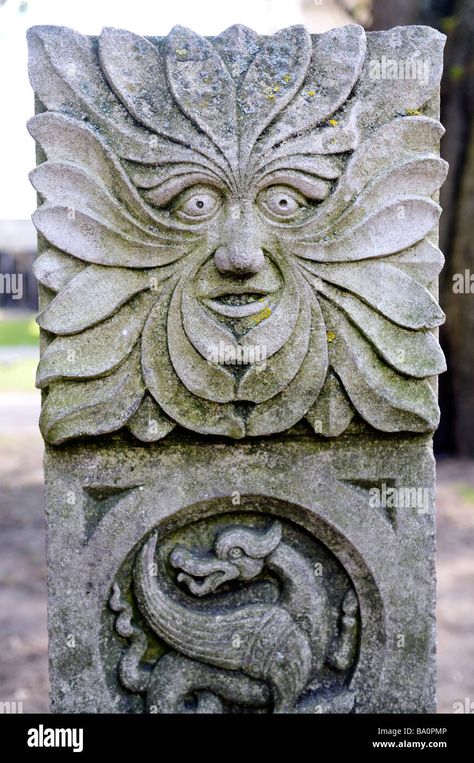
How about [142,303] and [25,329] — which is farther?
[25,329]

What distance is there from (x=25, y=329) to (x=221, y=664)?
20.4 metres

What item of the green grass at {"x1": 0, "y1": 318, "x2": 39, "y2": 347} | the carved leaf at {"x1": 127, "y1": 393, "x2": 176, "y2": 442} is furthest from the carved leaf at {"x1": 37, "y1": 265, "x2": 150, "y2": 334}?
the green grass at {"x1": 0, "y1": 318, "x2": 39, "y2": 347}

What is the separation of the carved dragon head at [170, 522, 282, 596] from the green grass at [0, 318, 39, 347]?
1494 centimetres

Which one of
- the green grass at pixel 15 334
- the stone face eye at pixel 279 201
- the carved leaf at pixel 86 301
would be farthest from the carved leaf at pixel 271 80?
the green grass at pixel 15 334

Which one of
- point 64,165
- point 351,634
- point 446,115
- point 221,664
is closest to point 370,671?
point 351,634

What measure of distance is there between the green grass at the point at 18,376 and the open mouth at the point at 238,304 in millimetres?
10015

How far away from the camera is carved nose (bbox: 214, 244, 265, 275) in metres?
2.00

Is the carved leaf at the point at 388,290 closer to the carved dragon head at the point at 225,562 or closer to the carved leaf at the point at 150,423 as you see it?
the carved leaf at the point at 150,423

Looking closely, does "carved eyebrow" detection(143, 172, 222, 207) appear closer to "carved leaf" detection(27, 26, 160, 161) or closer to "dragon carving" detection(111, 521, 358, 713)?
"carved leaf" detection(27, 26, 160, 161)

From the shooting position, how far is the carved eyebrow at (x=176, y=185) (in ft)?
6.59

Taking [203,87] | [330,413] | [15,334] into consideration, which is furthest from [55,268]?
[15,334]

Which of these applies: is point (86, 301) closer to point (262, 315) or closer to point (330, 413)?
point (262, 315)

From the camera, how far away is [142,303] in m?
2.06
